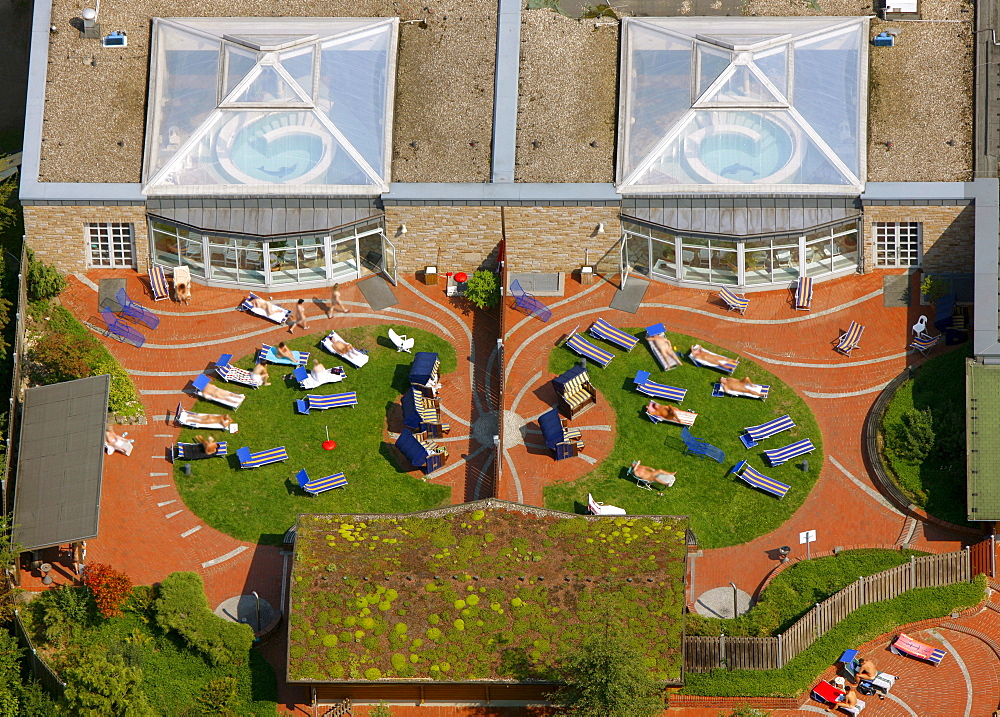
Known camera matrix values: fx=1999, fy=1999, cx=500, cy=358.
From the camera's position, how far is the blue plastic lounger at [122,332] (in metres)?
86.2

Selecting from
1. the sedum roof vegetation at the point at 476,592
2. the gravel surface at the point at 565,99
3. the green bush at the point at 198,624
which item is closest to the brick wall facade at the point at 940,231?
the gravel surface at the point at 565,99

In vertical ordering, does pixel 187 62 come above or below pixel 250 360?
above

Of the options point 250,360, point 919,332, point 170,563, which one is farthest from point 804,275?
point 170,563

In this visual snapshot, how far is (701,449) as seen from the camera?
81812 millimetres

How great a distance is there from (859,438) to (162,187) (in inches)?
1239

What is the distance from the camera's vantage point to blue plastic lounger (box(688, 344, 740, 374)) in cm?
8394

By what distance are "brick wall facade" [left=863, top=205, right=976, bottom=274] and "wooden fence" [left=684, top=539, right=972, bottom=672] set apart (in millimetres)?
13278

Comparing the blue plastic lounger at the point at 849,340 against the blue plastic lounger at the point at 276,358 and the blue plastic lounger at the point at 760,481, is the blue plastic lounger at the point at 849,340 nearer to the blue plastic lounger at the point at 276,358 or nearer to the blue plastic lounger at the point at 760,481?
the blue plastic lounger at the point at 760,481

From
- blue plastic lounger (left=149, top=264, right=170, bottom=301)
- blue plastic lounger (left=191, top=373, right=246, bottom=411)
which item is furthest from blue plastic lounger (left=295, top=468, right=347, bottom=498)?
blue plastic lounger (left=149, top=264, right=170, bottom=301)

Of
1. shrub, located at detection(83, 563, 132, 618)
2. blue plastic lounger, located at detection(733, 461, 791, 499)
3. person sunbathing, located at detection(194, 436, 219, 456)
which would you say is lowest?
shrub, located at detection(83, 563, 132, 618)

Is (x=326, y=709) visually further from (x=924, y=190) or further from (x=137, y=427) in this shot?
(x=924, y=190)

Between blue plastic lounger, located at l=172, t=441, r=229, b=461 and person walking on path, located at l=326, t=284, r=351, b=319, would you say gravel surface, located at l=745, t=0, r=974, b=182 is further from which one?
blue plastic lounger, located at l=172, t=441, r=229, b=461

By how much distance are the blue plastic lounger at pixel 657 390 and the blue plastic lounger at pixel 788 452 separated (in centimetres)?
440

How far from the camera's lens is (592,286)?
87.5 m
